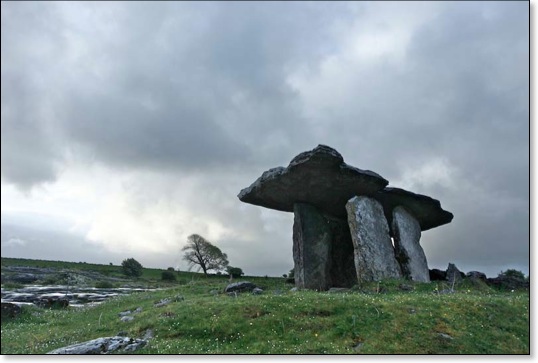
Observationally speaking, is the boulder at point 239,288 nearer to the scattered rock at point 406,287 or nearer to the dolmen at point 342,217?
the dolmen at point 342,217

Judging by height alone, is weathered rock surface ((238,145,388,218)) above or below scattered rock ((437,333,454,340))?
above

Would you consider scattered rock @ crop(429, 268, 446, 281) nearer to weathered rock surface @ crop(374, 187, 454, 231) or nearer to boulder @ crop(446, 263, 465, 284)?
boulder @ crop(446, 263, 465, 284)

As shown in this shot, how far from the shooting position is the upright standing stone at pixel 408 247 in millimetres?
32312

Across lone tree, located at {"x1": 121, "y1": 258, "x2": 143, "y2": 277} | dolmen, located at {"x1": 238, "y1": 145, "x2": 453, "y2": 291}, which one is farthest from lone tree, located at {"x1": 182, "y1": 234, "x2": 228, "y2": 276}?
dolmen, located at {"x1": 238, "y1": 145, "x2": 453, "y2": 291}

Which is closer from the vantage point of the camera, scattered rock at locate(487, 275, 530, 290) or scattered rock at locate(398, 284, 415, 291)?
scattered rock at locate(398, 284, 415, 291)

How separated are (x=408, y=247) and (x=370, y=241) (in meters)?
4.02

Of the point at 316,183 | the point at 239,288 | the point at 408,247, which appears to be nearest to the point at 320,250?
the point at 316,183

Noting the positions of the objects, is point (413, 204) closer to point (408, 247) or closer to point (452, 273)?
point (408, 247)

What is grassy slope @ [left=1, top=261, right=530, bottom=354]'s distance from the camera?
15109 mm

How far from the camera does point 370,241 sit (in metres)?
31.1

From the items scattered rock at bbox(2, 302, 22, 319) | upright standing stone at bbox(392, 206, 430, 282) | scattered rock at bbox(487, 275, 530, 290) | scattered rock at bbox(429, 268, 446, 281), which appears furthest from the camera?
scattered rock at bbox(429, 268, 446, 281)

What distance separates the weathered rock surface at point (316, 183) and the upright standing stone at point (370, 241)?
1.37 m

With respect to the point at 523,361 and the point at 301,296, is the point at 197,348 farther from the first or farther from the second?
the point at 523,361

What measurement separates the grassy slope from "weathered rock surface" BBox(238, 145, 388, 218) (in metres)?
12.2
